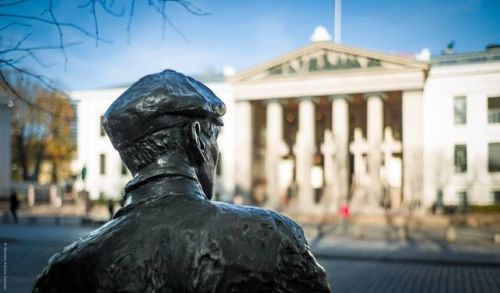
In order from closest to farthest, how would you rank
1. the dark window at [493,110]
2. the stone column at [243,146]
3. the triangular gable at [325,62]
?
the dark window at [493,110] < the triangular gable at [325,62] < the stone column at [243,146]

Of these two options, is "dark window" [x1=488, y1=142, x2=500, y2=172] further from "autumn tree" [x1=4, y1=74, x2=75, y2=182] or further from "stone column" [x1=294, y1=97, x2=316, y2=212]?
"autumn tree" [x1=4, y1=74, x2=75, y2=182]

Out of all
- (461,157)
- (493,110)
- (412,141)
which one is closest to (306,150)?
(412,141)

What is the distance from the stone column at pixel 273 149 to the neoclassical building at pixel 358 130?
0.30ft

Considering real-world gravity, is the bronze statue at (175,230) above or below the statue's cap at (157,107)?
below

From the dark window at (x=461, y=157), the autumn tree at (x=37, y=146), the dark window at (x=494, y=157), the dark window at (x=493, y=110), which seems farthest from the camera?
the autumn tree at (x=37, y=146)

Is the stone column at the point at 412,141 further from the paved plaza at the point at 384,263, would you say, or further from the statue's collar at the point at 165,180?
the statue's collar at the point at 165,180

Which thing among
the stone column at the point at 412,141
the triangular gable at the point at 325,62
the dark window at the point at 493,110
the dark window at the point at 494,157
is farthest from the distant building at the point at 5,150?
the dark window at the point at 494,157

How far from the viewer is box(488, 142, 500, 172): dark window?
31656 millimetres

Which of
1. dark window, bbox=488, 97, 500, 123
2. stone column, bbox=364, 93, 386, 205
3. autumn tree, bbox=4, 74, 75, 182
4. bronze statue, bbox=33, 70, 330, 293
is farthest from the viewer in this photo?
autumn tree, bbox=4, 74, 75, 182

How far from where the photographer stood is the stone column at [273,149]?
43.1 metres

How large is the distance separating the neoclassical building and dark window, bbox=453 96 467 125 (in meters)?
0.09

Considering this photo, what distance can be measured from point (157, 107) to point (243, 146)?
43198 mm

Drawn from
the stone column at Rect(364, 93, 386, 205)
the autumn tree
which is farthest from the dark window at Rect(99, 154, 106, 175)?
the stone column at Rect(364, 93, 386, 205)

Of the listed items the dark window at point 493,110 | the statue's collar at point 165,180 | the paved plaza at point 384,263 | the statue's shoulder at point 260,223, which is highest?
the dark window at point 493,110
